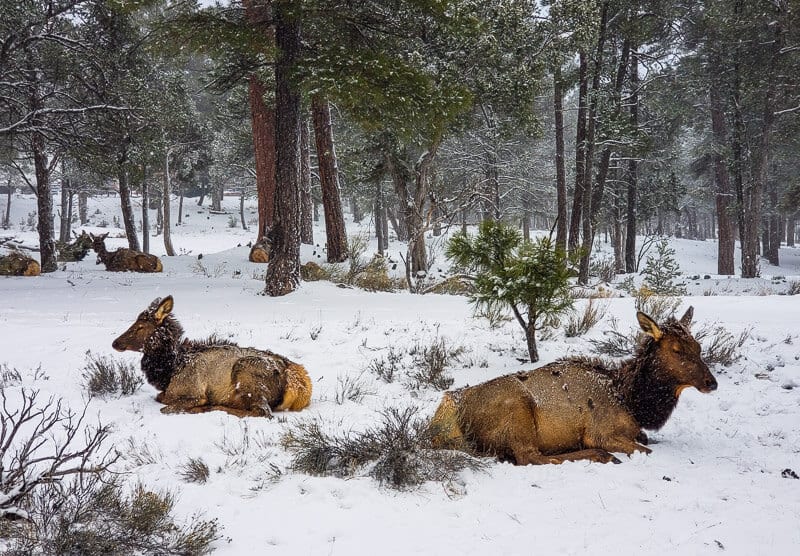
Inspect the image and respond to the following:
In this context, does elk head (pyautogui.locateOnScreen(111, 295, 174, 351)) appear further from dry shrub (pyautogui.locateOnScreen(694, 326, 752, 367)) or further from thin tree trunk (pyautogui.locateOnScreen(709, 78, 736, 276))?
thin tree trunk (pyautogui.locateOnScreen(709, 78, 736, 276))

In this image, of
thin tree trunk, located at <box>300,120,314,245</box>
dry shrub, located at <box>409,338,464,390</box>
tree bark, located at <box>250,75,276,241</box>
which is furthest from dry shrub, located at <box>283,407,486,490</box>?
thin tree trunk, located at <box>300,120,314,245</box>

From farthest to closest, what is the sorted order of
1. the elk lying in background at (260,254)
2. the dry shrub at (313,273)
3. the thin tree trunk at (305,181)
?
1. the thin tree trunk at (305,181)
2. the elk lying in background at (260,254)
3. the dry shrub at (313,273)

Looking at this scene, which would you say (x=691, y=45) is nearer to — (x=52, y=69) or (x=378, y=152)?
(x=378, y=152)

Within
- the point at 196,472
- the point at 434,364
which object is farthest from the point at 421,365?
the point at 196,472

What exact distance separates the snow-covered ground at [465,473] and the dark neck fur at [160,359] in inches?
9.7

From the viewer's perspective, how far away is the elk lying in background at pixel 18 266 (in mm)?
14078

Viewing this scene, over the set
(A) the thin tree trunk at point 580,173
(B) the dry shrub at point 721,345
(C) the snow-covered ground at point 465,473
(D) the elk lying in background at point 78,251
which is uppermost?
(A) the thin tree trunk at point 580,173

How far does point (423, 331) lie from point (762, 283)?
55.7 feet

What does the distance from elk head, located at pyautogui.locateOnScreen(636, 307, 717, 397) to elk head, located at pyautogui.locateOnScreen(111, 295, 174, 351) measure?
15.2ft

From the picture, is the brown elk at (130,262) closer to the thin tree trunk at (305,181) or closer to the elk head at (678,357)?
the thin tree trunk at (305,181)

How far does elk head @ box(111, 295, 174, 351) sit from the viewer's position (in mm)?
5137

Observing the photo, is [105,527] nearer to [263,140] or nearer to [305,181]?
[263,140]

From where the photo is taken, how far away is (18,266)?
14.2 meters

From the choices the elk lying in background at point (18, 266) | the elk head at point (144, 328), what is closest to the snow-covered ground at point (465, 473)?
the elk head at point (144, 328)
